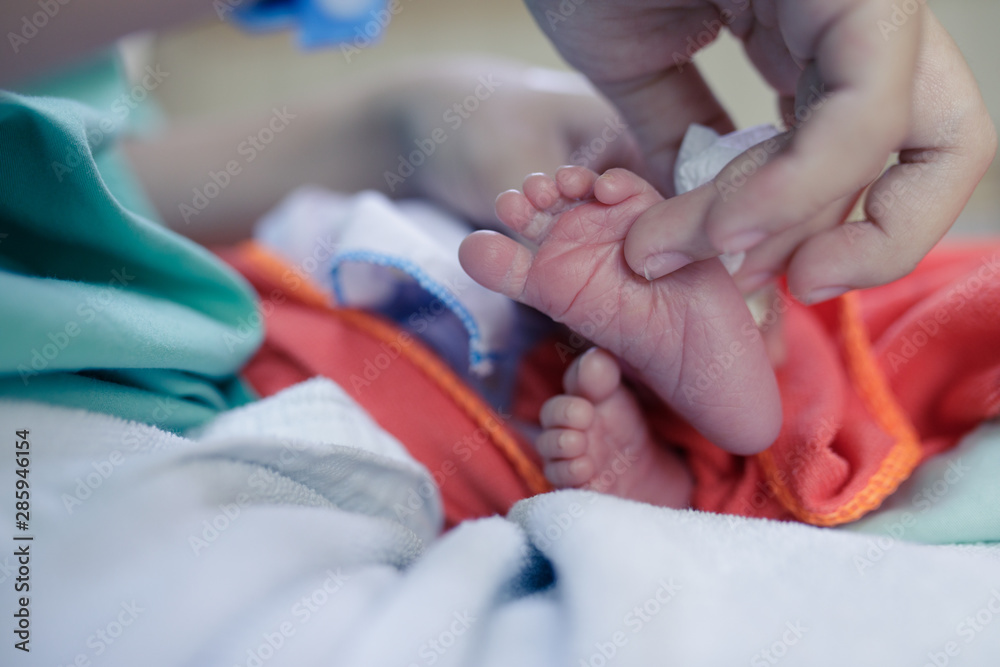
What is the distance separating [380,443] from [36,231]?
0.26m

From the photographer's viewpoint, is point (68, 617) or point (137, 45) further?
point (137, 45)

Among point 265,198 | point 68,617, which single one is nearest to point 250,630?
point 68,617

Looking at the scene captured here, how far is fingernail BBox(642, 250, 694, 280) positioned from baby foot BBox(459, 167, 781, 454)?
24 mm

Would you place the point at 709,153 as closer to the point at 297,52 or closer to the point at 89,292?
the point at 89,292

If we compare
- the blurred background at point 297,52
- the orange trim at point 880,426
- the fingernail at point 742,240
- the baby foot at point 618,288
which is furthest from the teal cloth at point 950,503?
the blurred background at point 297,52

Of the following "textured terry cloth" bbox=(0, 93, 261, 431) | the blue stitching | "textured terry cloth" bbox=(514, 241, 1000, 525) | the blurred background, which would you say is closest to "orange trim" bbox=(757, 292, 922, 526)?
"textured terry cloth" bbox=(514, 241, 1000, 525)

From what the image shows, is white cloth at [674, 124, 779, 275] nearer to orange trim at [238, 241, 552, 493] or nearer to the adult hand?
the adult hand

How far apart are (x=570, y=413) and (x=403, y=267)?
193 mm

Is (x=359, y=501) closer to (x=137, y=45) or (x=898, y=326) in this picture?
(x=898, y=326)

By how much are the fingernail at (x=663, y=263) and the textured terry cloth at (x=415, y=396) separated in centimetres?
20

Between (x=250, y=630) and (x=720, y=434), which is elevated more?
(x=250, y=630)

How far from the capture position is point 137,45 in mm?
1117

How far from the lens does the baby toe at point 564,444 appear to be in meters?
0.45

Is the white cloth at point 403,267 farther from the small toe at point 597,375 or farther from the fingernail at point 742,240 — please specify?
the fingernail at point 742,240
